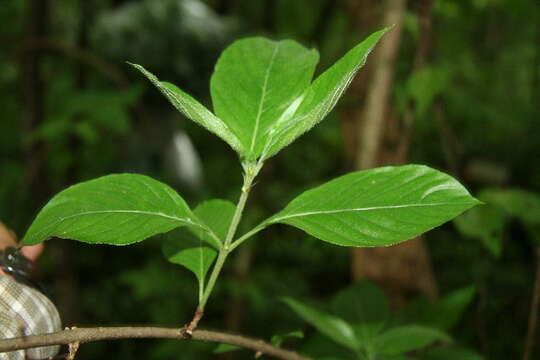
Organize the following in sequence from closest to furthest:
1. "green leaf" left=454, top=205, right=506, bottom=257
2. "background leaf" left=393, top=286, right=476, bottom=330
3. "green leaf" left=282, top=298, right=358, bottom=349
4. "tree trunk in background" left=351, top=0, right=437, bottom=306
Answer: "green leaf" left=282, top=298, right=358, bottom=349, "background leaf" left=393, top=286, right=476, bottom=330, "green leaf" left=454, top=205, right=506, bottom=257, "tree trunk in background" left=351, top=0, right=437, bottom=306

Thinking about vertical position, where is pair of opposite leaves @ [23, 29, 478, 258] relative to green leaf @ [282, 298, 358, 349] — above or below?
above

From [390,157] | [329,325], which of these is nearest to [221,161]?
[390,157]

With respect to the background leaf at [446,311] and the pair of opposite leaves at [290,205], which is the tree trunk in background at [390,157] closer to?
the background leaf at [446,311]

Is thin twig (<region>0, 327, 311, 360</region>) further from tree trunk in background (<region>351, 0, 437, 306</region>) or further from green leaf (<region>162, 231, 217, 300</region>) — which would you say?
tree trunk in background (<region>351, 0, 437, 306</region>)

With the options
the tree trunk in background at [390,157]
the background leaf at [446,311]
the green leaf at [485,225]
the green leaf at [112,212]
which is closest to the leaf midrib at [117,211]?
the green leaf at [112,212]

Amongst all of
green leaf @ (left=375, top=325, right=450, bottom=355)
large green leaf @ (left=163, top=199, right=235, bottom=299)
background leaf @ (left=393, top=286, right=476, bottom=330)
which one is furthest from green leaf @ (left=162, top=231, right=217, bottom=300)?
background leaf @ (left=393, top=286, right=476, bottom=330)

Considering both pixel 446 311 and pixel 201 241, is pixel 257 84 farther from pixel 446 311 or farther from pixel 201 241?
pixel 446 311

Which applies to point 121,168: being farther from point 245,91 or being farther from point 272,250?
point 245,91
